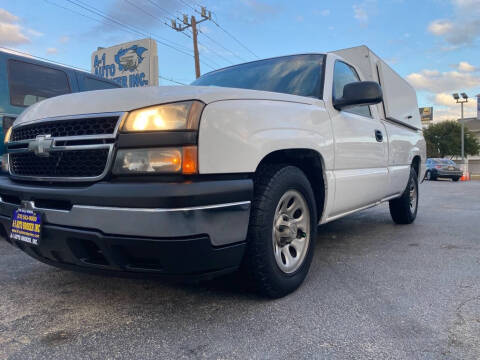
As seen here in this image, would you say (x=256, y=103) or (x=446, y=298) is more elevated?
(x=256, y=103)

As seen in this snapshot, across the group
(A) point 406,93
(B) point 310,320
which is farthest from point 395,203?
(B) point 310,320

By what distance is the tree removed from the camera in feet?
148

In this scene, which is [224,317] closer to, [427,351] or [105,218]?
[105,218]

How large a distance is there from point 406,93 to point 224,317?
498 cm

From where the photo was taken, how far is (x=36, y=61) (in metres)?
4.68

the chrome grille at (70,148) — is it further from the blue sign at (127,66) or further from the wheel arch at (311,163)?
the blue sign at (127,66)

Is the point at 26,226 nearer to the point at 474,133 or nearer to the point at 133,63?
the point at 133,63

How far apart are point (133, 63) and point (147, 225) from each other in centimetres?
2171

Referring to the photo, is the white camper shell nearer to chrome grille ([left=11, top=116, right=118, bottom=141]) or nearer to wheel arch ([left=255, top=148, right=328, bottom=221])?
wheel arch ([left=255, top=148, right=328, bottom=221])

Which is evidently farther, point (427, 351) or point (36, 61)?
point (36, 61)

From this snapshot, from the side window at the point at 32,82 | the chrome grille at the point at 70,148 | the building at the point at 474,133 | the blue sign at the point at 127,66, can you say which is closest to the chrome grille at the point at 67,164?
the chrome grille at the point at 70,148

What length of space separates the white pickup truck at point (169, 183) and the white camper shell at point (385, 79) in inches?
83.7

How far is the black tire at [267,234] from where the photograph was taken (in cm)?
215

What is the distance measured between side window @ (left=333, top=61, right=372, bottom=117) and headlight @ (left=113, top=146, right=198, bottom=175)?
1812 millimetres
